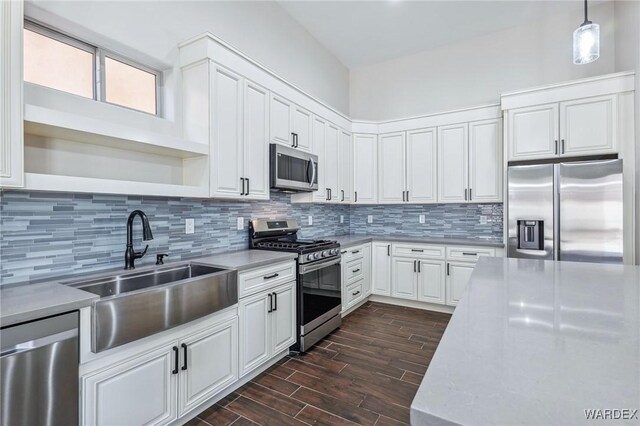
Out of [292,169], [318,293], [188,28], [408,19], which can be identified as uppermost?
[408,19]

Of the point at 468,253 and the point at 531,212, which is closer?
the point at 531,212

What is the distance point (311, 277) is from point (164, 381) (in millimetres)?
1466

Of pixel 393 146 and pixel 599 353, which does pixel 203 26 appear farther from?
pixel 599 353

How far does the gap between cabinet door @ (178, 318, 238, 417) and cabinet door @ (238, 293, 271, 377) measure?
74 millimetres

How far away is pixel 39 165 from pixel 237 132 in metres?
1.30

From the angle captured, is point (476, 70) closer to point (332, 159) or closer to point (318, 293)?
point (332, 159)

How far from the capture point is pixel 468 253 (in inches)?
147

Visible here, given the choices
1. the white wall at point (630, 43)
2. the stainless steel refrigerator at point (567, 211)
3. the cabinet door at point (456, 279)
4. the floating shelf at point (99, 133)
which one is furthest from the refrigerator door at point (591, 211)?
the floating shelf at point (99, 133)

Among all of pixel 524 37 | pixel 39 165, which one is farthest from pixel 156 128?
pixel 524 37

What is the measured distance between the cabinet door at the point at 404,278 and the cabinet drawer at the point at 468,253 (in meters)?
0.46

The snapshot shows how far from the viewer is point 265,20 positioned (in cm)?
341

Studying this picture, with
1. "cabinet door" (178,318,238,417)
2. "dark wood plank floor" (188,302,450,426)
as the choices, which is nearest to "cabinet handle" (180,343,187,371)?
"cabinet door" (178,318,238,417)

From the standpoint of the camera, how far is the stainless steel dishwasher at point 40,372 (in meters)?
1.13

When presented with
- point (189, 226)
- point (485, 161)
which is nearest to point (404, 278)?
point (485, 161)
